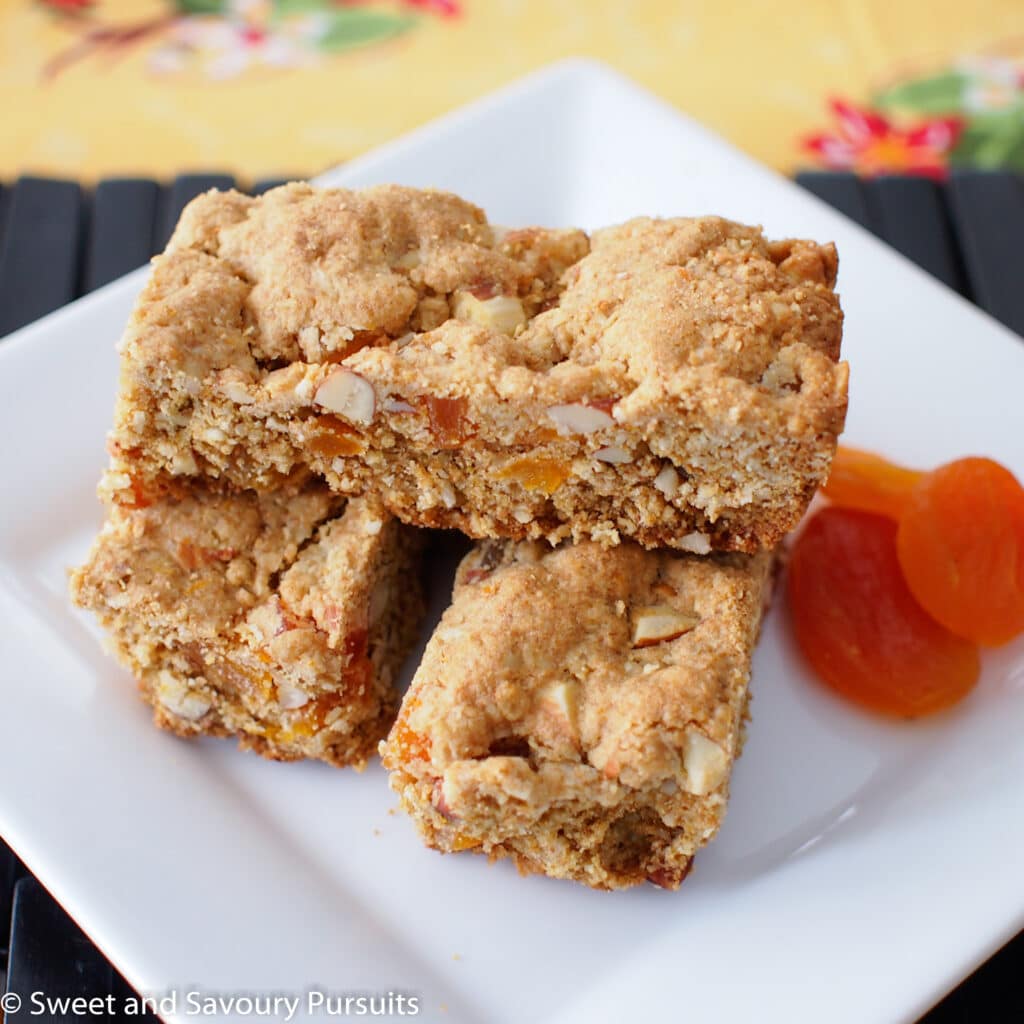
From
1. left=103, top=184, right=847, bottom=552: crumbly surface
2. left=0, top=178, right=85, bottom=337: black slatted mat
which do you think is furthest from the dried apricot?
left=0, top=178, right=85, bottom=337: black slatted mat

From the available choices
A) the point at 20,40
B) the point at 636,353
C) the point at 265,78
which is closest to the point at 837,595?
the point at 636,353

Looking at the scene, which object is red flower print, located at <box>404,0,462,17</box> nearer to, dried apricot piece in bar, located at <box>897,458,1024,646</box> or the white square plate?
the white square plate

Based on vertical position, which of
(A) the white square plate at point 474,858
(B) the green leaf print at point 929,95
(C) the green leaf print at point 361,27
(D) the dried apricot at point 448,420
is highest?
(D) the dried apricot at point 448,420

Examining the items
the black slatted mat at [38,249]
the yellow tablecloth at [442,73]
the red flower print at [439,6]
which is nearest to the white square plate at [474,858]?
the black slatted mat at [38,249]

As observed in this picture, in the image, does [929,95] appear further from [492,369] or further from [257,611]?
[257,611]

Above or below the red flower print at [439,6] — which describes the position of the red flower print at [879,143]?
below

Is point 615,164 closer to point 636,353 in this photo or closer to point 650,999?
point 636,353

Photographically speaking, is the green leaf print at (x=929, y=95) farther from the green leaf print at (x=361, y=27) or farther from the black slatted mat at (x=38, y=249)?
the black slatted mat at (x=38, y=249)
